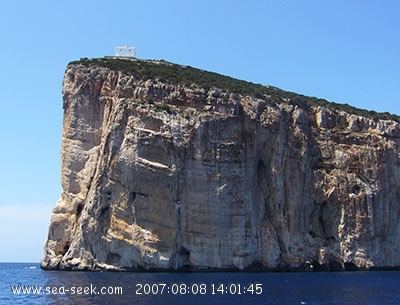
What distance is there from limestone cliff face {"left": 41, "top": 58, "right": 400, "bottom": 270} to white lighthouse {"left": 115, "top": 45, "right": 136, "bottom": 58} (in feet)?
34.8

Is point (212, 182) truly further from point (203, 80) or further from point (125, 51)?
point (125, 51)

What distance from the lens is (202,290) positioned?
39188 mm

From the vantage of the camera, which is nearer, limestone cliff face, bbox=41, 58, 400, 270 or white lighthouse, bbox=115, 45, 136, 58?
limestone cliff face, bbox=41, 58, 400, 270

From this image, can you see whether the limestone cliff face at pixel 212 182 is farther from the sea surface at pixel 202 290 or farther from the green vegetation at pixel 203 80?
the sea surface at pixel 202 290

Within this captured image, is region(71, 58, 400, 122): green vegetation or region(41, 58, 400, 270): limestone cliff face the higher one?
region(71, 58, 400, 122): green vegetation

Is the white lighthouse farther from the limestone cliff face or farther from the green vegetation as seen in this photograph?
the limestone cliff face

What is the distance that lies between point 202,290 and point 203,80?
3324 centimetres

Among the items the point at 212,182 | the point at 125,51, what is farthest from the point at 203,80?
the point at 212,182

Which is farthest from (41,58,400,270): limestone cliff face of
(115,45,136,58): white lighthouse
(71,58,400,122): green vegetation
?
(115,45,136,58): white lighthouse

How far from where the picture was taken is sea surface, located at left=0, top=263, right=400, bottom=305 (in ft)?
115

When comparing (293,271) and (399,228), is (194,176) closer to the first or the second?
(293,271)

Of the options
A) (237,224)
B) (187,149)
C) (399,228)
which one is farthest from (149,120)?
(399,228)

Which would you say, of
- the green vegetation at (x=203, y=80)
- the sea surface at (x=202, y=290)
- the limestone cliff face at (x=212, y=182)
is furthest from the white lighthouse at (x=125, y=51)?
A: the sea surface at (x=202, y=290)

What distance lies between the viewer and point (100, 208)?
56375mm
